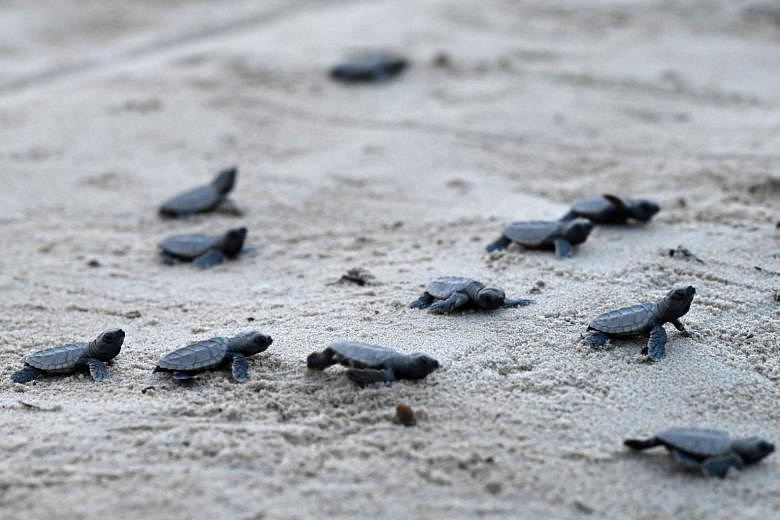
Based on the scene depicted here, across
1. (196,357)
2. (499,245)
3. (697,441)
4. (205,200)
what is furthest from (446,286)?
(205,200)

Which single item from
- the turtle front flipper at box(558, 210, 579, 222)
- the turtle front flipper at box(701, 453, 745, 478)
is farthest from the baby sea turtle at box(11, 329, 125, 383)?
the turtle front flipper at box(558, 210, 579, 222)

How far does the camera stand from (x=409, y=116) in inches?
248

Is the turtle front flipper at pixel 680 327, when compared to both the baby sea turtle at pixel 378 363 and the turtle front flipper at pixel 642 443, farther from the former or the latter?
the baby sea turtle at pixel 378 363

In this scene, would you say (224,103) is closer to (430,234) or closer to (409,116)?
(409,116)

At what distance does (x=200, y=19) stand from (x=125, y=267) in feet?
17.8

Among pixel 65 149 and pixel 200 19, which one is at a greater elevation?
pixel 200 19

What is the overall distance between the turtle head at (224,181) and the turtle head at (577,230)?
2.13 meters

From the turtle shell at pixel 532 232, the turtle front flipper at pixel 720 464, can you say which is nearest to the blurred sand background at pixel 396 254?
the turtle front flipper at pixel 720 464

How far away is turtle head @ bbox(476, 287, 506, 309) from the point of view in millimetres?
3438

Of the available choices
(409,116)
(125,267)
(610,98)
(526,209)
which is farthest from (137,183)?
(610,98)

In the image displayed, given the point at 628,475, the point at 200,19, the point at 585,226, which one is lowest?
→ the point at 628,475

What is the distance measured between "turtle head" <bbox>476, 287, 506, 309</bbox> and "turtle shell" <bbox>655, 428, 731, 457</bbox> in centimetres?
100

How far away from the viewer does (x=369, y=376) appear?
9.70ft

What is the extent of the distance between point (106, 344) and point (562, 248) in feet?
6.73
